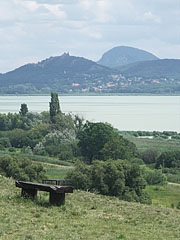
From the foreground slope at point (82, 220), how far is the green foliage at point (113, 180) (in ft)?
42.6

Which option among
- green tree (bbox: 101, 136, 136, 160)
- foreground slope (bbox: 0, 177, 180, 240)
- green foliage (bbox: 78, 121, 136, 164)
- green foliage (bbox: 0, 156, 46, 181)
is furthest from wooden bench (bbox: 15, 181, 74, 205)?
green foliage (bbox: 78, 121, 136, 164)

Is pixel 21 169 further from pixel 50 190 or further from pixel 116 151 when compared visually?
pixel 116 151

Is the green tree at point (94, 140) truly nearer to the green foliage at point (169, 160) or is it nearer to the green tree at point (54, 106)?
the green foliage at point (169, 160)

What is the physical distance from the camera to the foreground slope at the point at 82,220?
8523mm

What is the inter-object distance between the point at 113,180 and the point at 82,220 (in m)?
16.5

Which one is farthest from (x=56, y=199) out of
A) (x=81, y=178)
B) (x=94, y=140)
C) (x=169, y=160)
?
(x=94, y=140)

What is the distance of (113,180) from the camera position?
26.2 meters

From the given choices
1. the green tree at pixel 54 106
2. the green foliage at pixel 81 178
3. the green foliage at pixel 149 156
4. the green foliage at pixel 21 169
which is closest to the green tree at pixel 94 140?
the green foliage at pixel 149 156

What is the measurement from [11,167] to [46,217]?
19.4 m

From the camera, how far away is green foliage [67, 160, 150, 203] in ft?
84.4

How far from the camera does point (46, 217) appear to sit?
969 centimetres

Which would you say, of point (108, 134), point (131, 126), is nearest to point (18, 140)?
point (108, 134)

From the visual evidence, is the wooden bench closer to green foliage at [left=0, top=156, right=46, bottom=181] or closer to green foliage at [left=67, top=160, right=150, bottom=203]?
green foliage at [left=67, top=160, right=150, bottom=203]

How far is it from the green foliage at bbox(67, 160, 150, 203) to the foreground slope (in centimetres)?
1299
